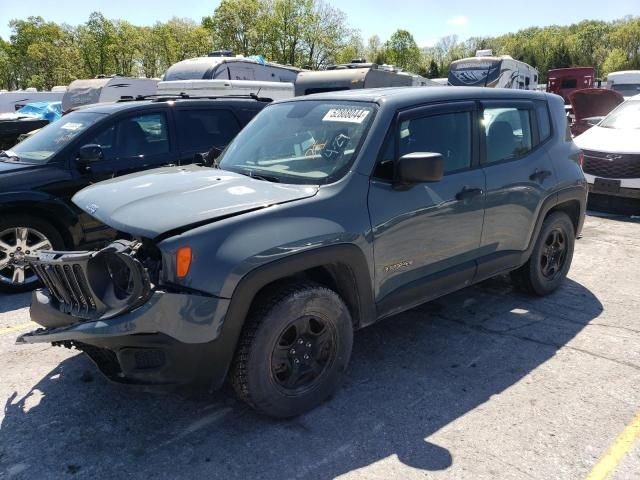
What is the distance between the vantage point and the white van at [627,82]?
21859mm

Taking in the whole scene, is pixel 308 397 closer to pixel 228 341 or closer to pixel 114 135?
pixel 228 341

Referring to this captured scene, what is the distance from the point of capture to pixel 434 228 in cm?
345

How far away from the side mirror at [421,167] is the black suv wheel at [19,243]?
12.2 ft

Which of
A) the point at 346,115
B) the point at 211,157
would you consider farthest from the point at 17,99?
the point at 346,115

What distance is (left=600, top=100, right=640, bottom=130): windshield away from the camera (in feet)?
29.5

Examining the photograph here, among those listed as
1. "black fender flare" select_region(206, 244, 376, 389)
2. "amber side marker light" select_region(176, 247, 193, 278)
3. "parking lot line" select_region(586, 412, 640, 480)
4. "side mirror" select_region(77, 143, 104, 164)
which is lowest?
"parking lot line" select_region(586, 412, 640, 480)

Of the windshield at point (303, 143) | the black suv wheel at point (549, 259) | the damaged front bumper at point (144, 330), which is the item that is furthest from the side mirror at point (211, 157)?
the black suv wheel at point (549, 259)

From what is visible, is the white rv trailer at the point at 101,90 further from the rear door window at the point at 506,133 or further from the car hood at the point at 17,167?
the rear door window at the point at 506,133

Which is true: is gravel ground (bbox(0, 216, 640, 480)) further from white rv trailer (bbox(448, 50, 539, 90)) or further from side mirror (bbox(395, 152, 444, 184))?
white rv trailer (bbox(448, 50, 539, 90))

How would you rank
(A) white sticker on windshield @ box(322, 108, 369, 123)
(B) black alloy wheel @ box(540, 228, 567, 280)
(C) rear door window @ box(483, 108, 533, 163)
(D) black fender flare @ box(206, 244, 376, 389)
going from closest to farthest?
(D) black fender flare @ box(206, 244, 376, 389)
(A) white sticker on windshield @ box(322, 108, 369, 123)
(C) rear door window @ box(483, 108, 533, 163)
(B) black alloy wheel @ box(540, 228, 567, 280)

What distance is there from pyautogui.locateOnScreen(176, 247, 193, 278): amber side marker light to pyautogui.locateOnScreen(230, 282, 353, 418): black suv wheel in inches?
18.4

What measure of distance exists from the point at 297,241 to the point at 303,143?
0.99 metres

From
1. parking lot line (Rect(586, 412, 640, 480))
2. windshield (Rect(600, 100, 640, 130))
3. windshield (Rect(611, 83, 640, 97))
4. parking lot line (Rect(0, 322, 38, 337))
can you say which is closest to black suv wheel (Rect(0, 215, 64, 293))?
parking lot line (Rect(0, 322, 38, 337))

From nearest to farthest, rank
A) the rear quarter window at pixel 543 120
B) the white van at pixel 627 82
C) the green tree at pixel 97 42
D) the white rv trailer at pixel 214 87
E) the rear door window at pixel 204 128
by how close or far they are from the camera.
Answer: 1. the rear quarter window at pixel 543 120
2. the rear door window at pixel 204 128
3. the white rv trailer at pixel 214 87
4. the white van at pixel 627 82
5. the green tree at pixel 97 42
